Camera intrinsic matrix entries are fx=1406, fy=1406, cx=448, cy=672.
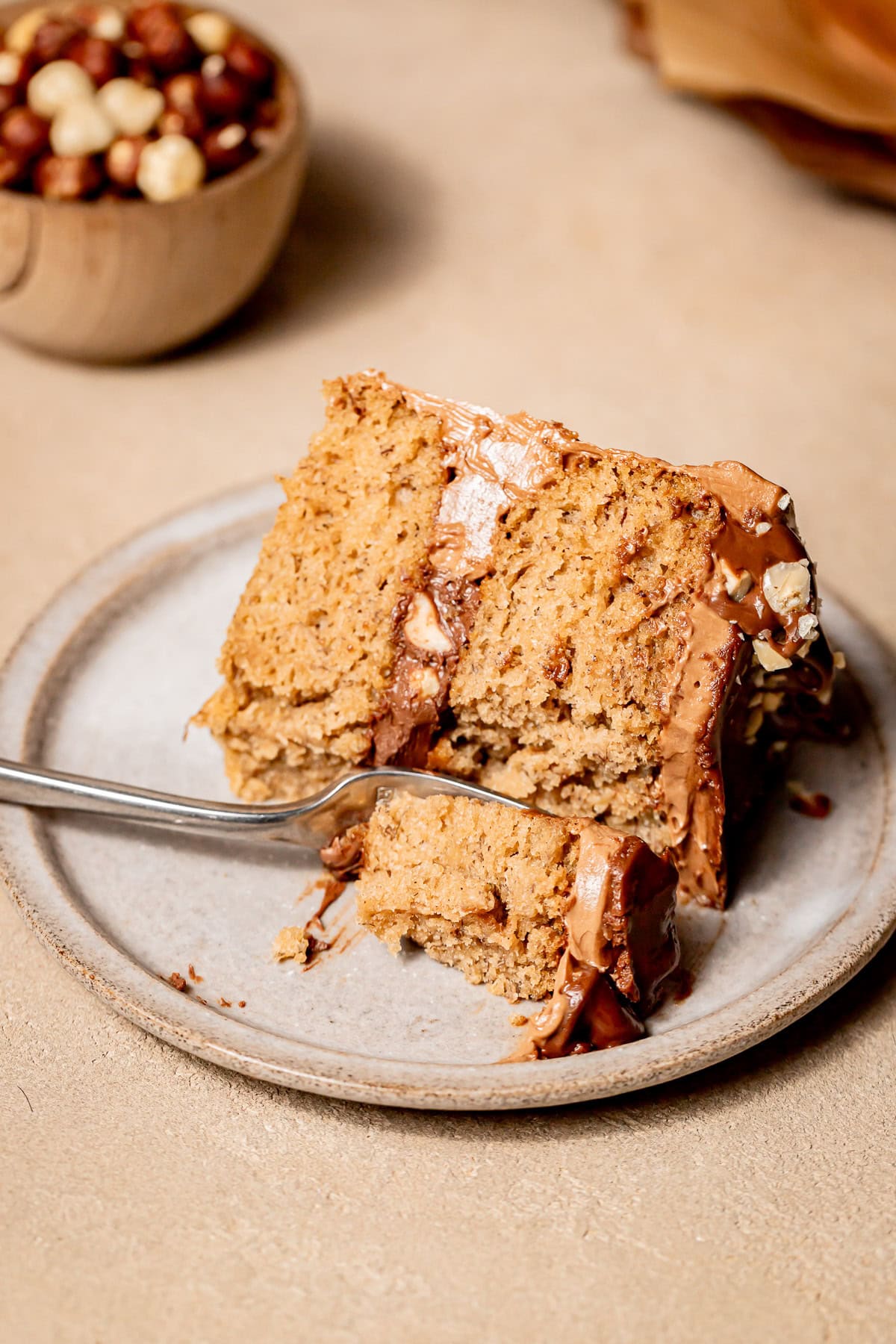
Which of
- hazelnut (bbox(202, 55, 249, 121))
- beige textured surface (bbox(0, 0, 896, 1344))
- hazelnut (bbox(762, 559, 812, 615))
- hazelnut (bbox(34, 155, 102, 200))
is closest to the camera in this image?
beige textured surface (bbox(0, 0, 896, 1344))

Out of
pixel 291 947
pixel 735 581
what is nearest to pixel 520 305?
pixel 735 581

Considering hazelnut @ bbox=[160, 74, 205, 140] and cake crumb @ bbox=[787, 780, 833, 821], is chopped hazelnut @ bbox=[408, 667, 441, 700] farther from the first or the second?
hazelnut @ bbox=[160, 74, 205, 140]

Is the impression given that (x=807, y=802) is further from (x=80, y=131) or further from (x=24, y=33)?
(x=24, y=33)

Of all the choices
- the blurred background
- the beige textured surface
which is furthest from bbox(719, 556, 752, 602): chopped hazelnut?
the blurred background

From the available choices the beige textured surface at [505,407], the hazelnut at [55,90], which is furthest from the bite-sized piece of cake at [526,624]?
the hazelnut at [55,90]

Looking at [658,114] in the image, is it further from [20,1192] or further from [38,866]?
[20,1192]

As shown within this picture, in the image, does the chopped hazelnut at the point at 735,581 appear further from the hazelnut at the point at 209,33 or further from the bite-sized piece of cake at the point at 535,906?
the hazelnut at the point at 209,33

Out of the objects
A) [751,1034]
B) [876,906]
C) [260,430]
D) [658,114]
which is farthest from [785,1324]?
[658,114]
